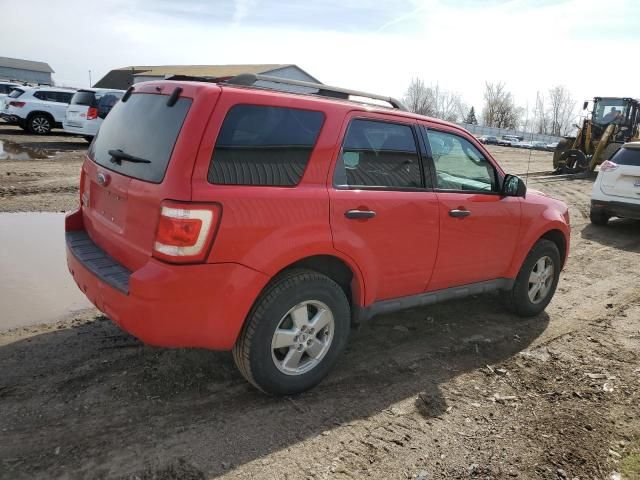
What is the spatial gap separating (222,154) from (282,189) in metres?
0.41

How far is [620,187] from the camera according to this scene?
367 inches

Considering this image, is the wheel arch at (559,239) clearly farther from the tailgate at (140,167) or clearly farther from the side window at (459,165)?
the tailgate at (140,167)

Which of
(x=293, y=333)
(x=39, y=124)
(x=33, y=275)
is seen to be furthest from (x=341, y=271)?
(x=39, y=124)

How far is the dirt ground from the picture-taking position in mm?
2762

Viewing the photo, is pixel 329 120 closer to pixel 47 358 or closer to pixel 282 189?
pixel 282 189

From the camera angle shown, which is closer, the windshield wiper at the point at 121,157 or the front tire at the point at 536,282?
the windshield wiper at the point at 121,157

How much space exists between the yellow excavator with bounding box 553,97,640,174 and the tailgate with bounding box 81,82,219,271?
18.3 m

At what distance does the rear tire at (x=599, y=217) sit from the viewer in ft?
32.2

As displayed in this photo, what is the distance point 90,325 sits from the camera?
14.0 feet

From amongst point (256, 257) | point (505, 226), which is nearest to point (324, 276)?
point (256, 257)

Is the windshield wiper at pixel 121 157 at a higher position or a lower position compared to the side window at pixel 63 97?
lower

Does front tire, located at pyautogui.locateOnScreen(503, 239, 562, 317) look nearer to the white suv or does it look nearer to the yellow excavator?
the white suv

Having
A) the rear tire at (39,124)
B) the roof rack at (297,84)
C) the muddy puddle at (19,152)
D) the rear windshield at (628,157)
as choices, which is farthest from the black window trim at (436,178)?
the rear tire at (39,124)

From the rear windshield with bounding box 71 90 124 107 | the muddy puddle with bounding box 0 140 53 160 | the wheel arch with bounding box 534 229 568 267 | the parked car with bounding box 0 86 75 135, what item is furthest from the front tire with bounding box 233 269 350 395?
the parked car with bounding box 0 86 75 135
